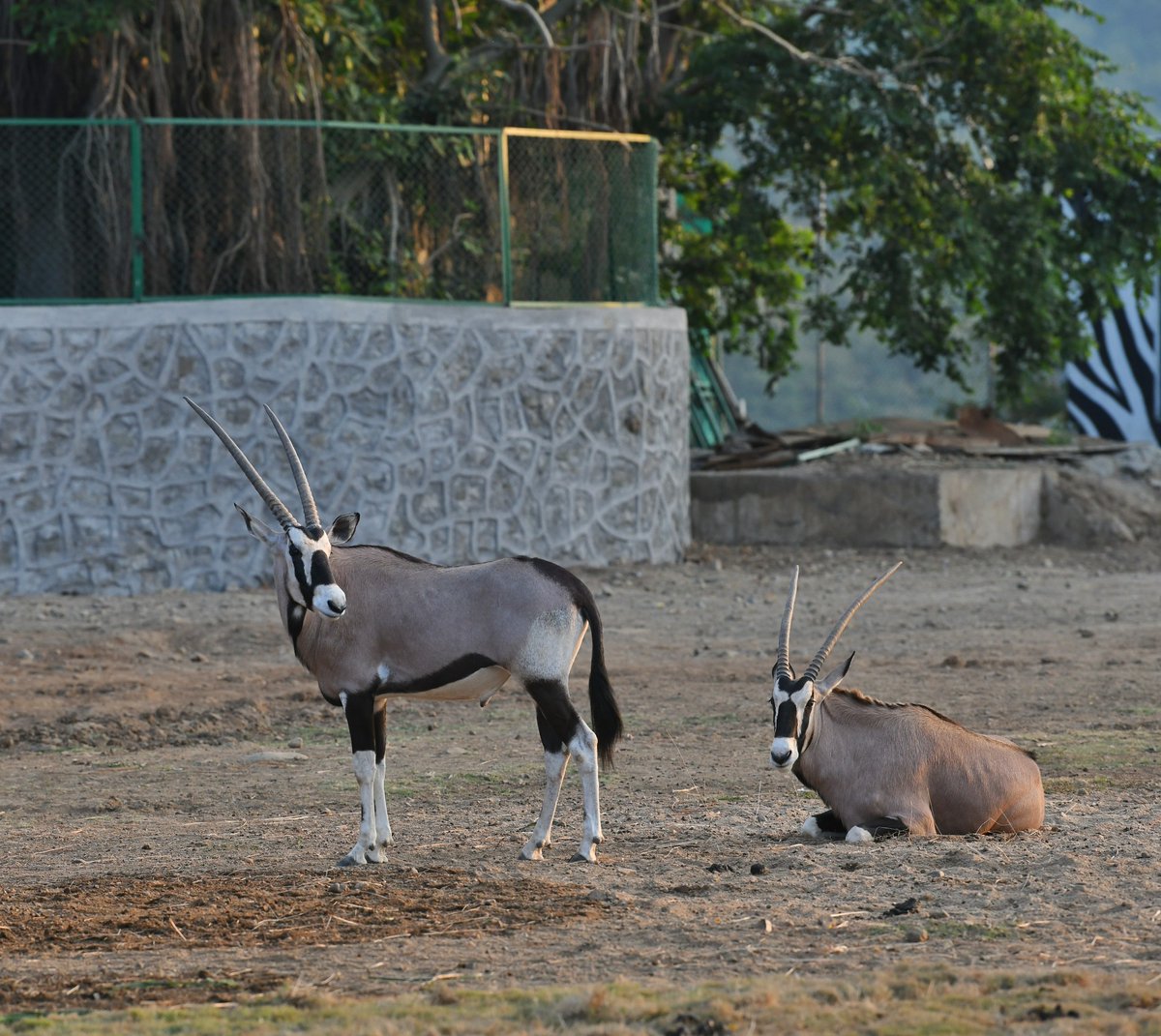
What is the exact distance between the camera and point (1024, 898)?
5.57 m

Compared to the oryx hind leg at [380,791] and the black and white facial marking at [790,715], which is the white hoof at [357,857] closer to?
the oryx hind leg at [380,791]

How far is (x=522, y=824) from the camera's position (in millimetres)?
7070

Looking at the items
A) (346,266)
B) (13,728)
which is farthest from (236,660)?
(346,266)

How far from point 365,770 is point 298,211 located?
8714 millimetres

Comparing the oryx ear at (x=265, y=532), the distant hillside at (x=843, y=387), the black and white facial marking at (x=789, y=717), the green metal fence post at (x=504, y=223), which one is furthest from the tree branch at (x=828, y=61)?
the distant hillside at (x=843, y=387)

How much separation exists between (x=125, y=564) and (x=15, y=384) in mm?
1554

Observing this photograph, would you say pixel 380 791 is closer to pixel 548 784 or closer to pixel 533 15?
pixel 548 784

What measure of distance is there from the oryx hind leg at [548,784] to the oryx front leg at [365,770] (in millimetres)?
528

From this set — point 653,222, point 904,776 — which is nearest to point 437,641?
point 904,776

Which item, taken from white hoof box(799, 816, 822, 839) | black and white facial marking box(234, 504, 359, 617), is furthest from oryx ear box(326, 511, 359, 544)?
white hoof box(799, 816, 822, 839)

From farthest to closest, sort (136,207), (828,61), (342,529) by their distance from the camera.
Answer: (828,61)
(136,207)
(342,529)

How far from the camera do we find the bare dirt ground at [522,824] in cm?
507

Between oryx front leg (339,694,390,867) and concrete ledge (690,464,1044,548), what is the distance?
1028cm

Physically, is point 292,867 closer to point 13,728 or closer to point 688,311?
point 13,728
